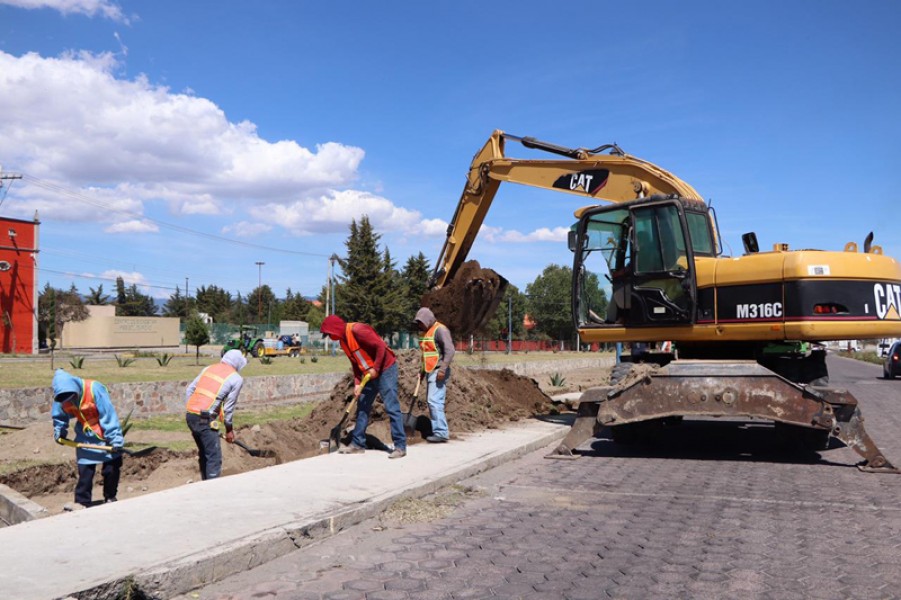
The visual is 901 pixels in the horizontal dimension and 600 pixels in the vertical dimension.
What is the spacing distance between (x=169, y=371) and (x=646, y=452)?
1789 cm

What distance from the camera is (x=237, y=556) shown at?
16.3 ft

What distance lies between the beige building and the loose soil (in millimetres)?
48585

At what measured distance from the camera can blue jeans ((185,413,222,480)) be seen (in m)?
7.71

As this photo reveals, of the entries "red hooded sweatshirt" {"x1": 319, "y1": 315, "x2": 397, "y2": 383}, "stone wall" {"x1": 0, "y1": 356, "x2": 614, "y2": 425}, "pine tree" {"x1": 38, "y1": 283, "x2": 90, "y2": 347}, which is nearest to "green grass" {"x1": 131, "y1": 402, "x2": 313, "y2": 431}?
"stone wall" {"x1": 0, "y1": 356, "x2": 614, "y2": 425}

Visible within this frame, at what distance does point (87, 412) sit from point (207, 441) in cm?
122

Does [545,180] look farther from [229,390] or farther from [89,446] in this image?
[89,446]

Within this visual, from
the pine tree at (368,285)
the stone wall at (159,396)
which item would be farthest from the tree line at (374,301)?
the stone wall at (159,396)

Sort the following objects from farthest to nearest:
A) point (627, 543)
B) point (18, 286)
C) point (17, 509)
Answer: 1. point (18, 286)
2. point (17, 509)
3. point (627, 543)

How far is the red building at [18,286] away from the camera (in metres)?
42.4

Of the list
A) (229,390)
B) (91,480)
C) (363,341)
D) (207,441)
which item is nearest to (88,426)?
(91,480)

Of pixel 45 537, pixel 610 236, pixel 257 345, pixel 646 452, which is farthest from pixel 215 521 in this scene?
pixel 257 345

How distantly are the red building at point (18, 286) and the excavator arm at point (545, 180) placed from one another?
3707cm

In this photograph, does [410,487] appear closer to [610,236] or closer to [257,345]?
[610,236]

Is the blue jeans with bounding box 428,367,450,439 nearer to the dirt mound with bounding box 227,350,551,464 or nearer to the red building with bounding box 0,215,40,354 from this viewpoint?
the dirt mound with bounding box 227,350,551,464
